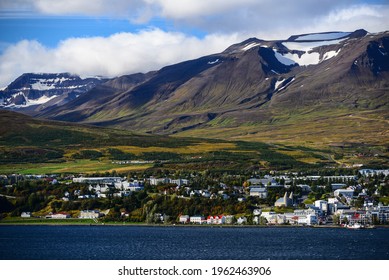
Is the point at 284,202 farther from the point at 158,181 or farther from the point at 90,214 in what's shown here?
the point at 158,181

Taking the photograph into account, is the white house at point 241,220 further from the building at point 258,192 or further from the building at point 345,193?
the building at point 345,193

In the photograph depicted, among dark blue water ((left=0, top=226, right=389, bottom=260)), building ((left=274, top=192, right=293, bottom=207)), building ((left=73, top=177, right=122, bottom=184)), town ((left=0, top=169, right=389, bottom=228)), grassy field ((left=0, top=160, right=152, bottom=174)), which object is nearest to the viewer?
dark blue water ((left=0, top=226, right=389, bottom=260))

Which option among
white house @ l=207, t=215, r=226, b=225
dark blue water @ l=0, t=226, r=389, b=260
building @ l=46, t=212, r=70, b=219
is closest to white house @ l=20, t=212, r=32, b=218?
building @ l=46, t=212, r=70, b=219

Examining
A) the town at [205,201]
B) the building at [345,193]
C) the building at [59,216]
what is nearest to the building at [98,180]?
the town at [205,201]

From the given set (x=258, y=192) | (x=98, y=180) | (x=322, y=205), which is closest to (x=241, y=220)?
(x=322, y=205)

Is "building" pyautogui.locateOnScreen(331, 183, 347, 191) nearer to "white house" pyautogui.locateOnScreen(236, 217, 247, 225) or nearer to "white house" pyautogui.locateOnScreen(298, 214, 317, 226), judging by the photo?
"white house" pyautogui.locateOnScreen(298, 214, 317, 226)

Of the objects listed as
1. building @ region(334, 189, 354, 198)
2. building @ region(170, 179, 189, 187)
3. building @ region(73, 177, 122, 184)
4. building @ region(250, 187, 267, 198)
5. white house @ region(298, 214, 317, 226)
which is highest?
building @ region(73, 177, 122, 184)

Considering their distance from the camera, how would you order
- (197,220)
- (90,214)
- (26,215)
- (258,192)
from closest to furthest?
(197,220)
(26,215)
(90,214)
(258,192)
